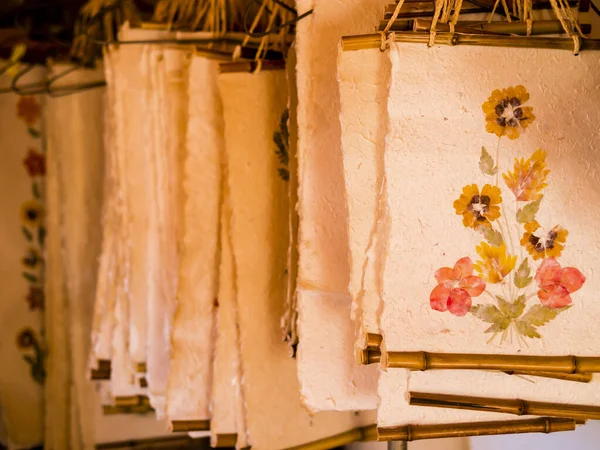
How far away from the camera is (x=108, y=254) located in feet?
2.85

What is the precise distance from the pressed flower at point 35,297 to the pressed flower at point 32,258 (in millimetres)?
47

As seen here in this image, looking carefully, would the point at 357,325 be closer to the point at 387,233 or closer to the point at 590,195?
the point at 387,233

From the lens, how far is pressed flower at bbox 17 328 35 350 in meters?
1.17

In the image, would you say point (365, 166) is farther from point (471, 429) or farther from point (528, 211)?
point (471, 429)

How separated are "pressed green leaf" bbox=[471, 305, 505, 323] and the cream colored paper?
786 millimetres

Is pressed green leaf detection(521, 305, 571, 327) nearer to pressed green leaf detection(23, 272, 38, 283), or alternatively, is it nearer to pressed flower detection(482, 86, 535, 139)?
pressed flower detection(482, 86, 535, 139)

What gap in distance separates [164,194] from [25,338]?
2.07 ft

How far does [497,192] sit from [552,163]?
53 millimetres

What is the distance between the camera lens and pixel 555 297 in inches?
18.0

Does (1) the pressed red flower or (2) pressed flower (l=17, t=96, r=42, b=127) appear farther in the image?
(2) pressed flower (l=17, t=96, r=42, b=127)

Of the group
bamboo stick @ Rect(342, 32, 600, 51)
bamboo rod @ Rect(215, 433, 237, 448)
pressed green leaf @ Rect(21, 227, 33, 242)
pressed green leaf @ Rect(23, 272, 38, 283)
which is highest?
bamboo stick @ Rect(342, 32, 600, 51)

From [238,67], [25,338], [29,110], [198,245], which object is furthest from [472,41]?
[25,338]

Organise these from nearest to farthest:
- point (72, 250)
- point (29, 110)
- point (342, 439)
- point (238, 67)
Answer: point (238, 67) → point (342, 439) → point (72, 250) → point (29, 110)

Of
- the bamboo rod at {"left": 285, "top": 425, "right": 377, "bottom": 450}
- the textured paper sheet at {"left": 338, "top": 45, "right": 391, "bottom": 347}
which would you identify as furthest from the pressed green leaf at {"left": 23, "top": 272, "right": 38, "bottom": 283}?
the textured paper sheet at {"left": 338, "top": 45, "right": 391, "bottom": 347}
